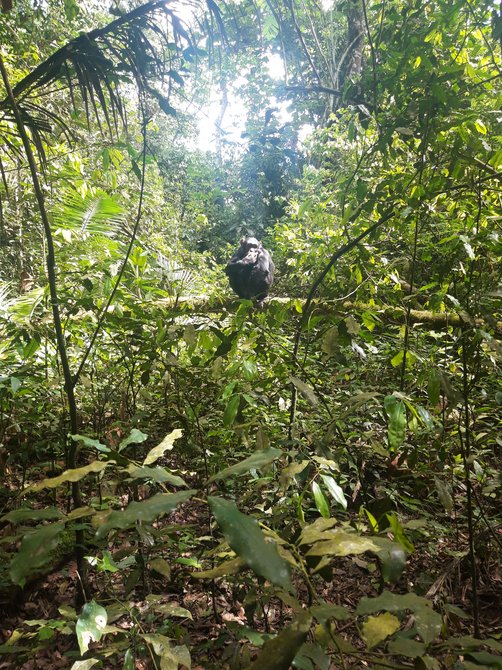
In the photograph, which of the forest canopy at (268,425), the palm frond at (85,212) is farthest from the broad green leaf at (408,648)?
the palm frond at (85,212)

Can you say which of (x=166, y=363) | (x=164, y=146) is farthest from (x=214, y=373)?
(x=164, y=146)

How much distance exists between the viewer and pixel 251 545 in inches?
17.9

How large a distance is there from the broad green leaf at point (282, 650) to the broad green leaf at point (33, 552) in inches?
11.2

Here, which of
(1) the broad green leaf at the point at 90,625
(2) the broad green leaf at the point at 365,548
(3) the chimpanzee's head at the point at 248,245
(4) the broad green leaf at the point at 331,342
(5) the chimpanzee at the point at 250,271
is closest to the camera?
(2) the broad green leaf at the point at 365,548

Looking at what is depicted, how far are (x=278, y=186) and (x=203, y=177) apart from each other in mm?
1902

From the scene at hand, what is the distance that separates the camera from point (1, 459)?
190cm

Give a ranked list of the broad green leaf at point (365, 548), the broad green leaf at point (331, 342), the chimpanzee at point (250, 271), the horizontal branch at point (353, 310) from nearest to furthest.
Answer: the broad green leaf at point (365, 548)
the broad green leaf at point (331, 342)
the horizontal branch at point (353, 310)
the chimpanzee at point (250, 271)

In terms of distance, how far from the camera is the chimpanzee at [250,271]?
4.18 metres

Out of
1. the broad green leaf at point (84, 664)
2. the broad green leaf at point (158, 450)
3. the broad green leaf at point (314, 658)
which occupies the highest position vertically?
the broad green leaf at point (158, 450)

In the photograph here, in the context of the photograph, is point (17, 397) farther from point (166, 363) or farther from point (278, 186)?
point (278, 186)

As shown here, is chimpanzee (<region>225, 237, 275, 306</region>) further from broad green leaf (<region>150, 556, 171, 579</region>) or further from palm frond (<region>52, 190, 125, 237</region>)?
broad green leaf (<region>150, 556, 171, 579</region>)

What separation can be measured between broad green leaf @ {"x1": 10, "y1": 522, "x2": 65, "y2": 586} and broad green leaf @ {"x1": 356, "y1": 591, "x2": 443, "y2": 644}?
41cm

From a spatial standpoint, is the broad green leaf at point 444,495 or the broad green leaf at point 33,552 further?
the broad green leaf at point 444,495

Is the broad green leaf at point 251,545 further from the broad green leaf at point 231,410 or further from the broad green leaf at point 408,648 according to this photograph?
the broad green leaf at point 231,410
